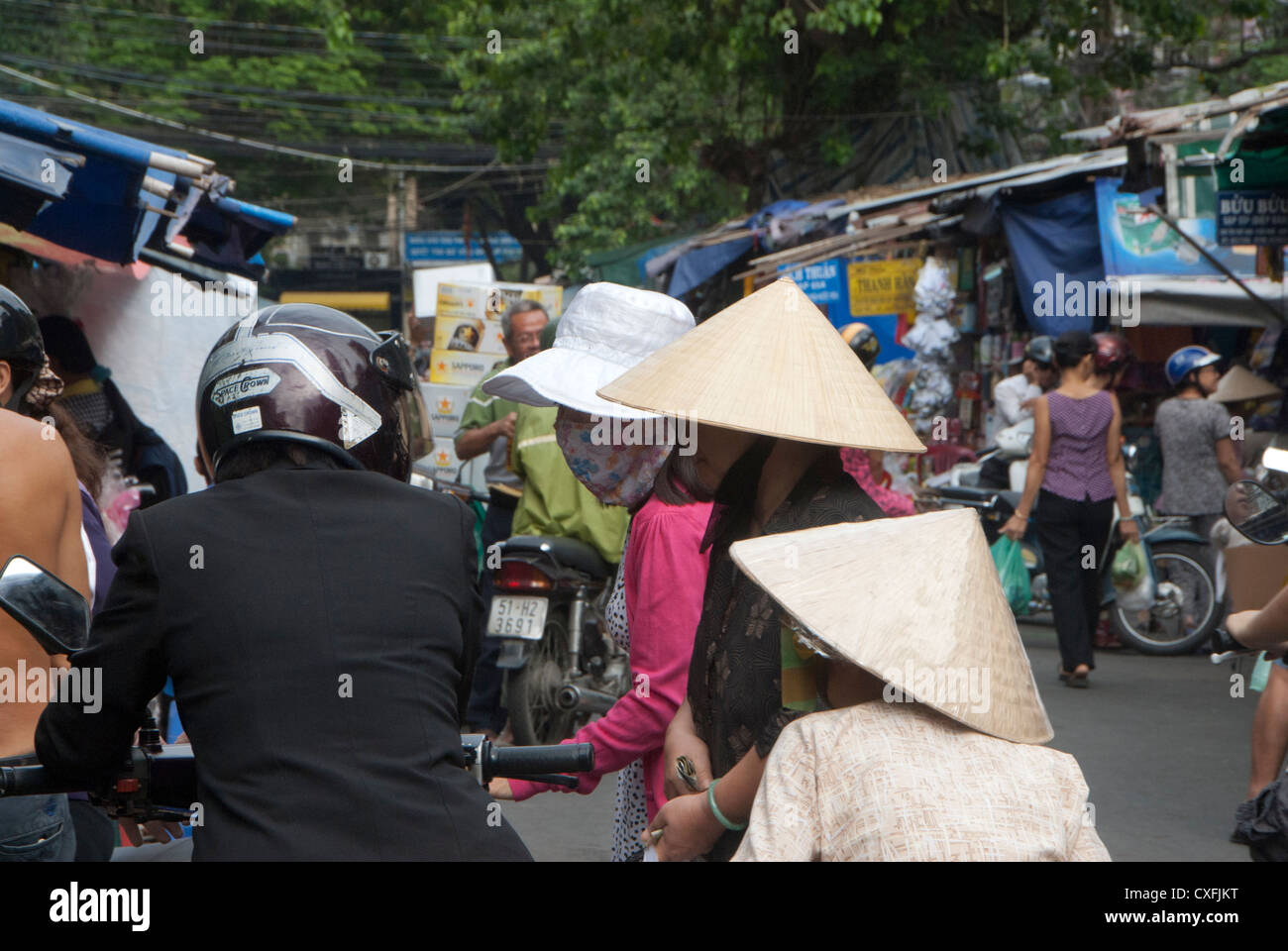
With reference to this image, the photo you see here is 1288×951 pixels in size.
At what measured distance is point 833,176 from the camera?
17.3 metres

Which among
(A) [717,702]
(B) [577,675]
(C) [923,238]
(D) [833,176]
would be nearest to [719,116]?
(D) [833,176]

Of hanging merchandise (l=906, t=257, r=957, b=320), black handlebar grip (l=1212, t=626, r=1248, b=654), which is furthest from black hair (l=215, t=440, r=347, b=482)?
hanging merchandise (l=906, t=257, r=957, b=320)

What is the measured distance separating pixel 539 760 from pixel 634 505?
1.12 m

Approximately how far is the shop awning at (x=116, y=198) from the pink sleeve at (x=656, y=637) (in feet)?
9.80

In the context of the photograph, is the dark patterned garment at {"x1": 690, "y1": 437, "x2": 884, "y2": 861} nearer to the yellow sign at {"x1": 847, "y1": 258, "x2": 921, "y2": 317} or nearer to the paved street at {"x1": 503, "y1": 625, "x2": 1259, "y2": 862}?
the paved street at {"x1": 503, "y1": 625, "x2": 1259, "y2": 862}

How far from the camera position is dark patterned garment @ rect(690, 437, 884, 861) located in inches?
85.9

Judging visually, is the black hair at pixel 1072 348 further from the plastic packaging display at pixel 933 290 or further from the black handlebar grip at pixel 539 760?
the black handlebar grip at pixel 539 760

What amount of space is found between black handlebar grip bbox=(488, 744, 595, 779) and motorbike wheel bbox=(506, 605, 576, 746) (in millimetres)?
4003

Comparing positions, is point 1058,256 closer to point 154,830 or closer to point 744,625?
point 744,625

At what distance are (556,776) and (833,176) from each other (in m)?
15.8

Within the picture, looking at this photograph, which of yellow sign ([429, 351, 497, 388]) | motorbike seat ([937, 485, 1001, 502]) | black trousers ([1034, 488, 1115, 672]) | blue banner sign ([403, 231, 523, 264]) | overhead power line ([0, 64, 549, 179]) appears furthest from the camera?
blue banner sign ([403, 231, 523, 264])

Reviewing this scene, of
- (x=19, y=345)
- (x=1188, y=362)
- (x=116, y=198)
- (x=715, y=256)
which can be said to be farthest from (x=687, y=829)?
(x=715, y=256)

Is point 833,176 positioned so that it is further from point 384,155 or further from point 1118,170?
point 384,155

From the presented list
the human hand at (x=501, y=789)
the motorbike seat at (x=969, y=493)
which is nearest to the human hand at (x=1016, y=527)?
the motorbike seat at (x=969, y=493)
